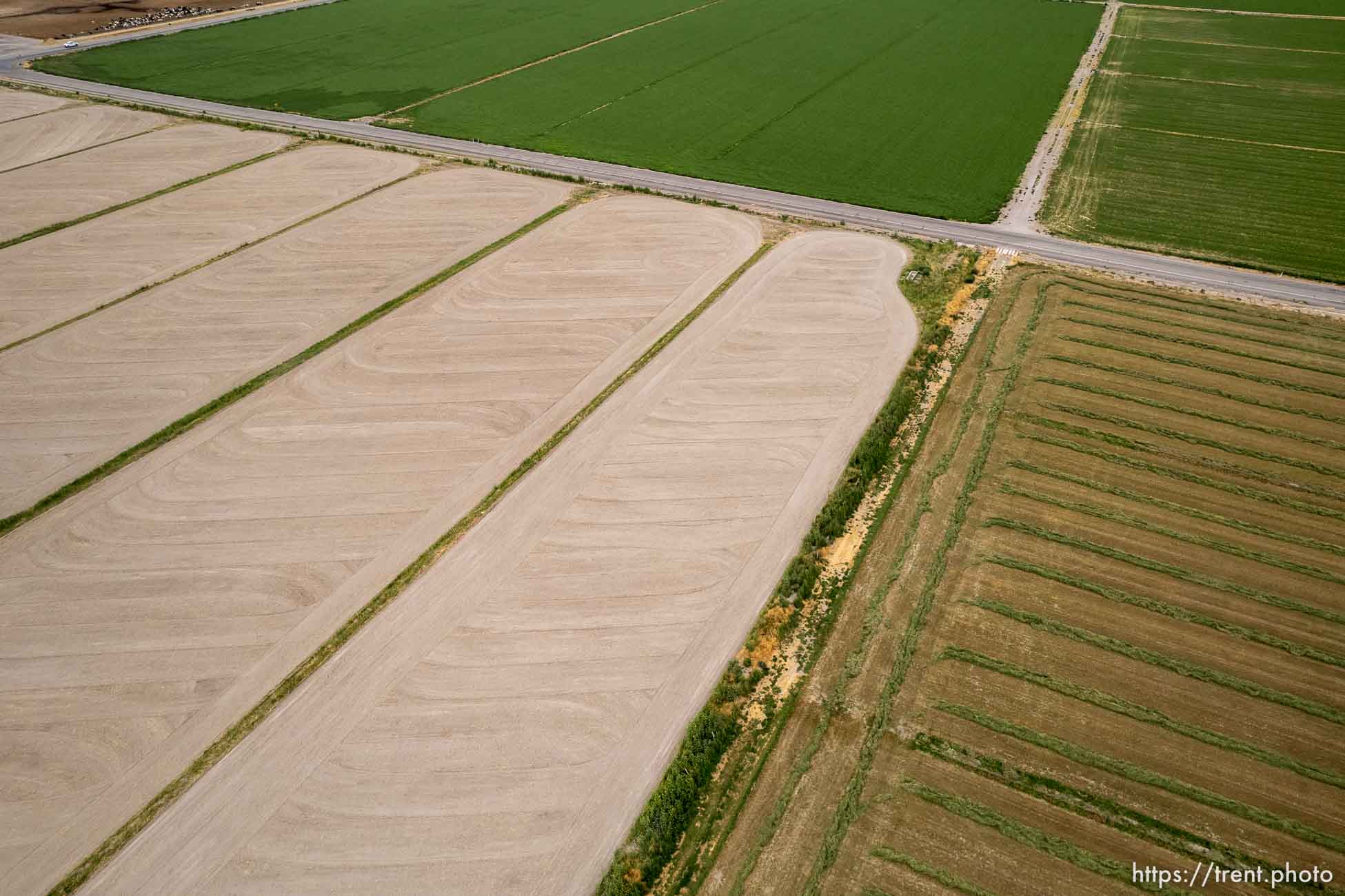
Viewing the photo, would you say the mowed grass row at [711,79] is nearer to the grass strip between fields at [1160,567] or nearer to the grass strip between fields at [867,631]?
the grass strip between fields at [867,631]

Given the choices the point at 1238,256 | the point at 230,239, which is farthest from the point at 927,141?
the point at 230,239

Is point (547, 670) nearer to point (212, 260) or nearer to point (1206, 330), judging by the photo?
point (1206, 330)

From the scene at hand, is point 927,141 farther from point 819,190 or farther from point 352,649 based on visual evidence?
point 352,649

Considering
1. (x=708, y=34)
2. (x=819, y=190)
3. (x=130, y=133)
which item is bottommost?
(x=819, y=190)

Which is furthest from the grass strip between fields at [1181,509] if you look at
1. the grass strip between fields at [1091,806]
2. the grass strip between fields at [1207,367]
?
the grass strip between fields at [1091,806]

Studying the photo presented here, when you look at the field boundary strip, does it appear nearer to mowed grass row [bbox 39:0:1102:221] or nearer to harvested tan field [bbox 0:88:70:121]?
mowed grass row [bbox 39:0:1102:221]

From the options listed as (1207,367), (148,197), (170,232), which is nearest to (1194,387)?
(1207,367)
